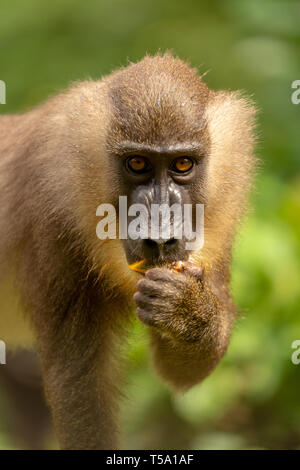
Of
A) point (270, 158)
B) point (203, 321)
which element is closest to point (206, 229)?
point (203, 321)

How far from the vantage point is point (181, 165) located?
4414 mm

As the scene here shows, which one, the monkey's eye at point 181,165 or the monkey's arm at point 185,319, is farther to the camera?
the monkey's eye at point 181,165

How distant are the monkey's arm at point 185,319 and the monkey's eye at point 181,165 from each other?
0.62 m

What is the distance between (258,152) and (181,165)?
326cm

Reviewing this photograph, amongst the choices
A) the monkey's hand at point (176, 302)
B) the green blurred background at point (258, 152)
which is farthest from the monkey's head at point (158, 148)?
the green blurred background at point (258, 152)

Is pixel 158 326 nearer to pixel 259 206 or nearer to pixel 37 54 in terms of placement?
pixel 259 206

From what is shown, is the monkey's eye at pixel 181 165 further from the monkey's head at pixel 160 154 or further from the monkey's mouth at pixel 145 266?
the monkey's mouth at pixel 145 266

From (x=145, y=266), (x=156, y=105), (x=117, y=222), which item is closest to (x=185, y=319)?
(x=145, y=266)

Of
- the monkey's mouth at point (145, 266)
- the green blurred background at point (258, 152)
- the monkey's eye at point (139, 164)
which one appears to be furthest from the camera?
the green blurred background at point (258, 152)

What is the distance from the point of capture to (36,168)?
483cm

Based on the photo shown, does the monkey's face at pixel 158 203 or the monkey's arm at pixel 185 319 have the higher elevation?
the monkey's face at pixel 158 203

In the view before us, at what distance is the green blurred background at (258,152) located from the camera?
670 centimetres

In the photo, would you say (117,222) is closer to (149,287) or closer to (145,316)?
(149,287)
